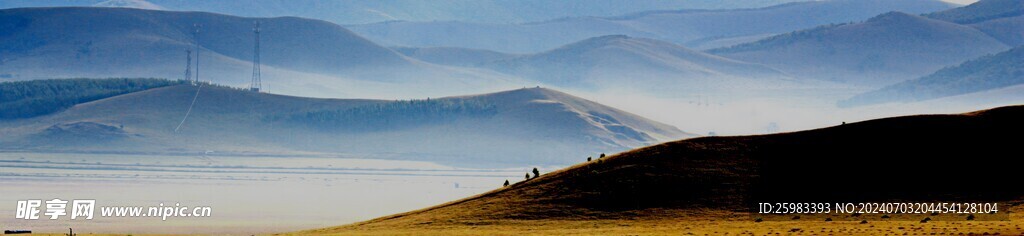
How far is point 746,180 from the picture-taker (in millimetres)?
74062

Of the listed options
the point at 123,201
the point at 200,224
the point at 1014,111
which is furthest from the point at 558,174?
the point at 123,201

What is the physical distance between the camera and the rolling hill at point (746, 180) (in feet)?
229

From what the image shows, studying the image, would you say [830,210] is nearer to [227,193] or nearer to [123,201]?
[123,201]

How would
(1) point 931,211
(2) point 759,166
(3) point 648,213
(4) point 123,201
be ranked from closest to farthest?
(1) point 931,211 → (3) point 648,213 → (2) point 759,166 → (4) point 123,201

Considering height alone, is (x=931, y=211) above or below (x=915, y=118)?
below

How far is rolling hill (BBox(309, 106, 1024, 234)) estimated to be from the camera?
69.8 metres

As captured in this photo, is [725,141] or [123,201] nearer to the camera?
[725,141]

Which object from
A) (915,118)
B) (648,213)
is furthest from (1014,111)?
(648,213)

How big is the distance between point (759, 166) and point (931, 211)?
1141 centimetres

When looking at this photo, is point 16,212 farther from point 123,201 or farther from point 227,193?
point 227,193

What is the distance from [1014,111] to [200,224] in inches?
3248

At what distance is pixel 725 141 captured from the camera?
79.8 m

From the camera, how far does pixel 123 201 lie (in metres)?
176

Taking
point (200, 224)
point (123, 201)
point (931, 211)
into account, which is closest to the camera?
point (931, 211)
